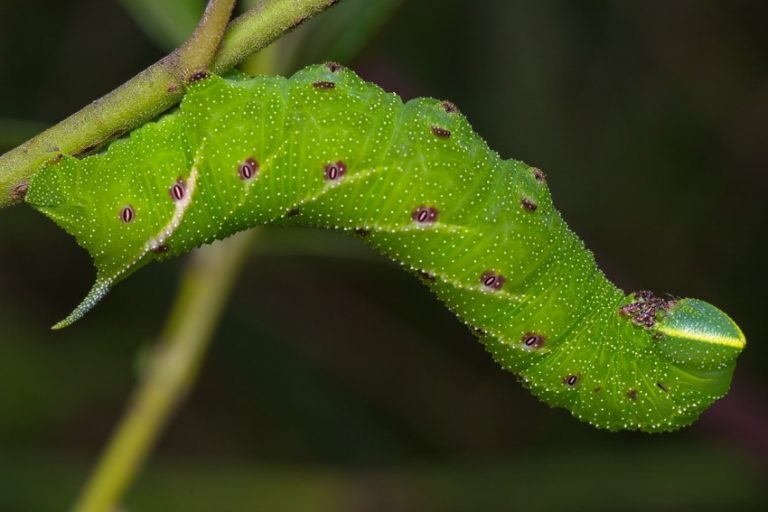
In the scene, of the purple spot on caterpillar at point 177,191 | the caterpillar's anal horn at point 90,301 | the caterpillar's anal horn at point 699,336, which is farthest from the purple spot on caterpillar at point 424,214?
the caterpillar's anal horn at point 90,301

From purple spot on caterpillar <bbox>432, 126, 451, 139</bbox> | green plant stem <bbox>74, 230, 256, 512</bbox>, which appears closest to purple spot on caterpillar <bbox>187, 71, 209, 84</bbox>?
purple spot on caterpillar <bbox>432, 126, 451, 139</bbox>

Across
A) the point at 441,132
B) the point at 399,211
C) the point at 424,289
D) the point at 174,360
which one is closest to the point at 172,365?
the point at 174,360

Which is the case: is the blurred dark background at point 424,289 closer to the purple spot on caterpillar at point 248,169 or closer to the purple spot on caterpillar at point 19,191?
Answer: the purple spot on caterpillar at point 248,169

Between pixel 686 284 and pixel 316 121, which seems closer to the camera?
pixel 316 121

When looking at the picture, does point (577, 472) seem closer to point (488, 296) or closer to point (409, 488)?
point (409, 488)

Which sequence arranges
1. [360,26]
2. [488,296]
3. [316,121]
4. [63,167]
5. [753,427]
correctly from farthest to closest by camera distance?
[753,427] → [360,26] → [488,296] → [316,121] → [63,167]

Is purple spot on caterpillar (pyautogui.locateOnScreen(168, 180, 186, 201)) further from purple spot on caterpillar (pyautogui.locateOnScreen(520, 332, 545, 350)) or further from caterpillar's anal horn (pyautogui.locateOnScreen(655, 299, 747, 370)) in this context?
caterpillar's anal horn (pyautogui.locateOnScreen(655, 299, 747, 370))

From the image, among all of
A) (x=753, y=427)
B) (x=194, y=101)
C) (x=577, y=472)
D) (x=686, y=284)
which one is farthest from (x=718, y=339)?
(x=686, y=284)

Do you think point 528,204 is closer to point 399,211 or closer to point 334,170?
point 399,211
